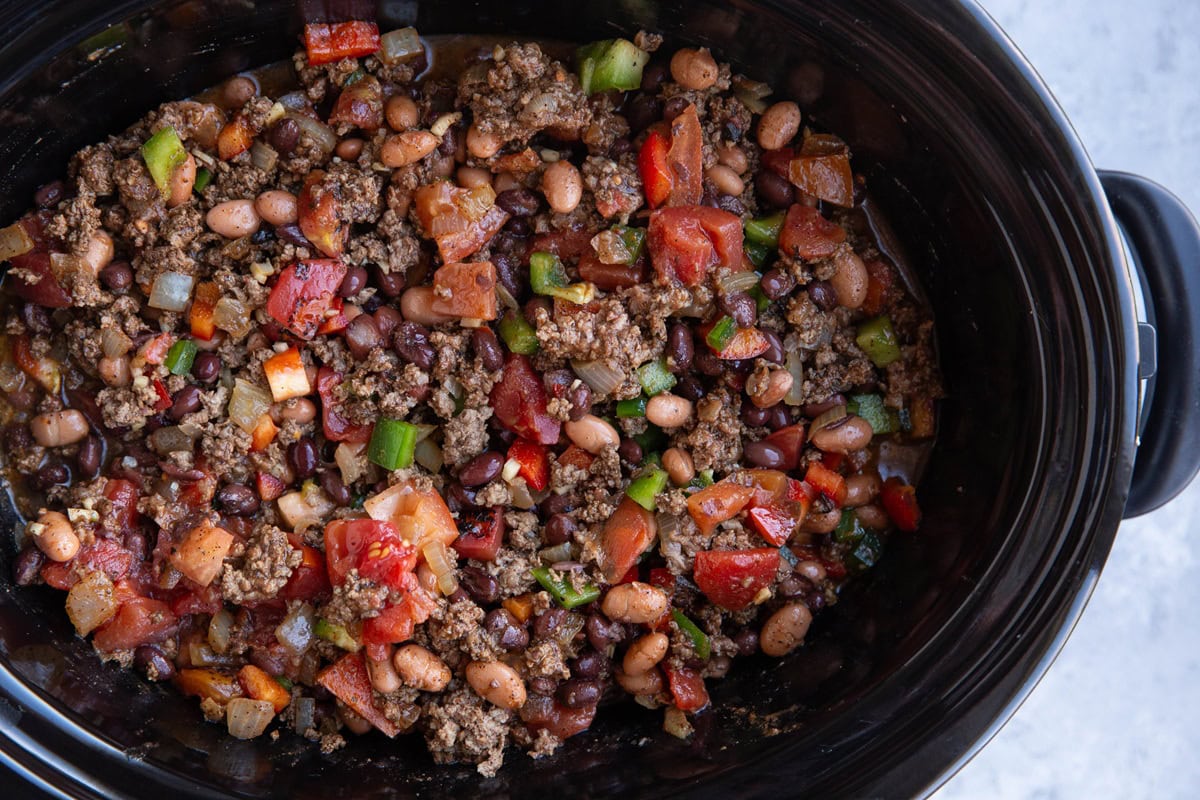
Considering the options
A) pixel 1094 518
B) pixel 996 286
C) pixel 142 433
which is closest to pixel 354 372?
pixel 142 433

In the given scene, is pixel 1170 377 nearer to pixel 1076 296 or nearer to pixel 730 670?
pixel 1076 296

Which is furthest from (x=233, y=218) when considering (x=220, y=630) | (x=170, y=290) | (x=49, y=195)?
(x=220, y=630)

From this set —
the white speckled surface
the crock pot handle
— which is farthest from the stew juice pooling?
the white speckled surface

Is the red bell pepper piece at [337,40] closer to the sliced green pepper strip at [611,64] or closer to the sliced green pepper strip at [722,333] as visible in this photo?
the sliced green pepper strip at [611,64]

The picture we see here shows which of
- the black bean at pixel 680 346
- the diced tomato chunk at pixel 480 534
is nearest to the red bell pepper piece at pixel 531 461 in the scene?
the diced tomato chunk at pixel 480 534

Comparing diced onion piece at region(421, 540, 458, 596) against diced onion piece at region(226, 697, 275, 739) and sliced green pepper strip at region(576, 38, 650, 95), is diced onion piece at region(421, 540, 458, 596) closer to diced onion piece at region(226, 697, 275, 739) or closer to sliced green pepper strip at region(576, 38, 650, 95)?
diced onion piece at region(226, 697, 275, 739)

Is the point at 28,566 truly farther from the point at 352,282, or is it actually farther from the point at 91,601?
the point at 352,282
